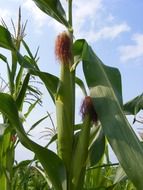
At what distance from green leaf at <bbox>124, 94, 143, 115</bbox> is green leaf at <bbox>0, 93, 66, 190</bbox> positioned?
0.32m

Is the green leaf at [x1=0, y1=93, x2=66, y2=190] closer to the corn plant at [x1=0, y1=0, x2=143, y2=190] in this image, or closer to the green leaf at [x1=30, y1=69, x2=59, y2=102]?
the corn plant at [x1=0, y1=0, x2=143, y2=190]

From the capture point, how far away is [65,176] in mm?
989

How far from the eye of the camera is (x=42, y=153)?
990mm

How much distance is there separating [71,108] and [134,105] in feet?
0.83

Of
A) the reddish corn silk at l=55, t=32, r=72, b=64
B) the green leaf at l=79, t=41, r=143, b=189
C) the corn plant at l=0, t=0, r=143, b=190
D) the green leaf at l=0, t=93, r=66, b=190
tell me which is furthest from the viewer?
the reddish corn silk at l=55, t=32, r=72, b=64

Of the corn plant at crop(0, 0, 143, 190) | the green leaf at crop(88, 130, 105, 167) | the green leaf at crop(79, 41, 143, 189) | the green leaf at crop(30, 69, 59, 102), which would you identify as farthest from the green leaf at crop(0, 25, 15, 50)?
the green leaf at crop(88, 130, 105, 167)

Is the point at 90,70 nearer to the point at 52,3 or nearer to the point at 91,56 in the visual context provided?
the point at 91,56

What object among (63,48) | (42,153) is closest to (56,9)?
(63,48)

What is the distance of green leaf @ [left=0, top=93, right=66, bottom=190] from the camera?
0.99 meters

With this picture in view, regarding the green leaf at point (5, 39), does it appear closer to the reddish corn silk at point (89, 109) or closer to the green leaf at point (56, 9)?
the green leaf at point (56, 9)

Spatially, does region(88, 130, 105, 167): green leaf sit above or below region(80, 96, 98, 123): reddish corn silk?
below

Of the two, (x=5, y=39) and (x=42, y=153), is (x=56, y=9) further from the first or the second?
(x=42, y=153)

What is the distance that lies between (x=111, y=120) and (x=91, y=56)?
0.28m

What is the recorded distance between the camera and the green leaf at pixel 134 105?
1161mm
